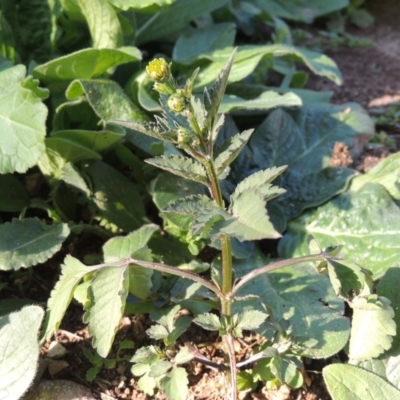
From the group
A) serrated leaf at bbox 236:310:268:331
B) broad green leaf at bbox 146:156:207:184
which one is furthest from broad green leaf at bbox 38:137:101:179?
serrated leaf at bbox 236:310:268:331

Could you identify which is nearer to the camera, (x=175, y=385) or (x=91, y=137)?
(x=175, y=385)

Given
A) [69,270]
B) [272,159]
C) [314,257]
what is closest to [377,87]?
[272,159]

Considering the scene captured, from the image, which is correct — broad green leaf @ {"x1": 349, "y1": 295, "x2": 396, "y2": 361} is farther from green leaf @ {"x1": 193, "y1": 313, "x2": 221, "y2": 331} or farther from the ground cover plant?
green leaf @ {"x1": 193, "y1": 313, "x2": 221, "y2": 331}

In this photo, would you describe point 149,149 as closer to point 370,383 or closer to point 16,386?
point 16,386

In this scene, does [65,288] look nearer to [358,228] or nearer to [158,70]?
[158,70]

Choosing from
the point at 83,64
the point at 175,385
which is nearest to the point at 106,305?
the point at 175,385

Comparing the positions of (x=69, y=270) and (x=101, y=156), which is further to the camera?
(x=101, y=156)
